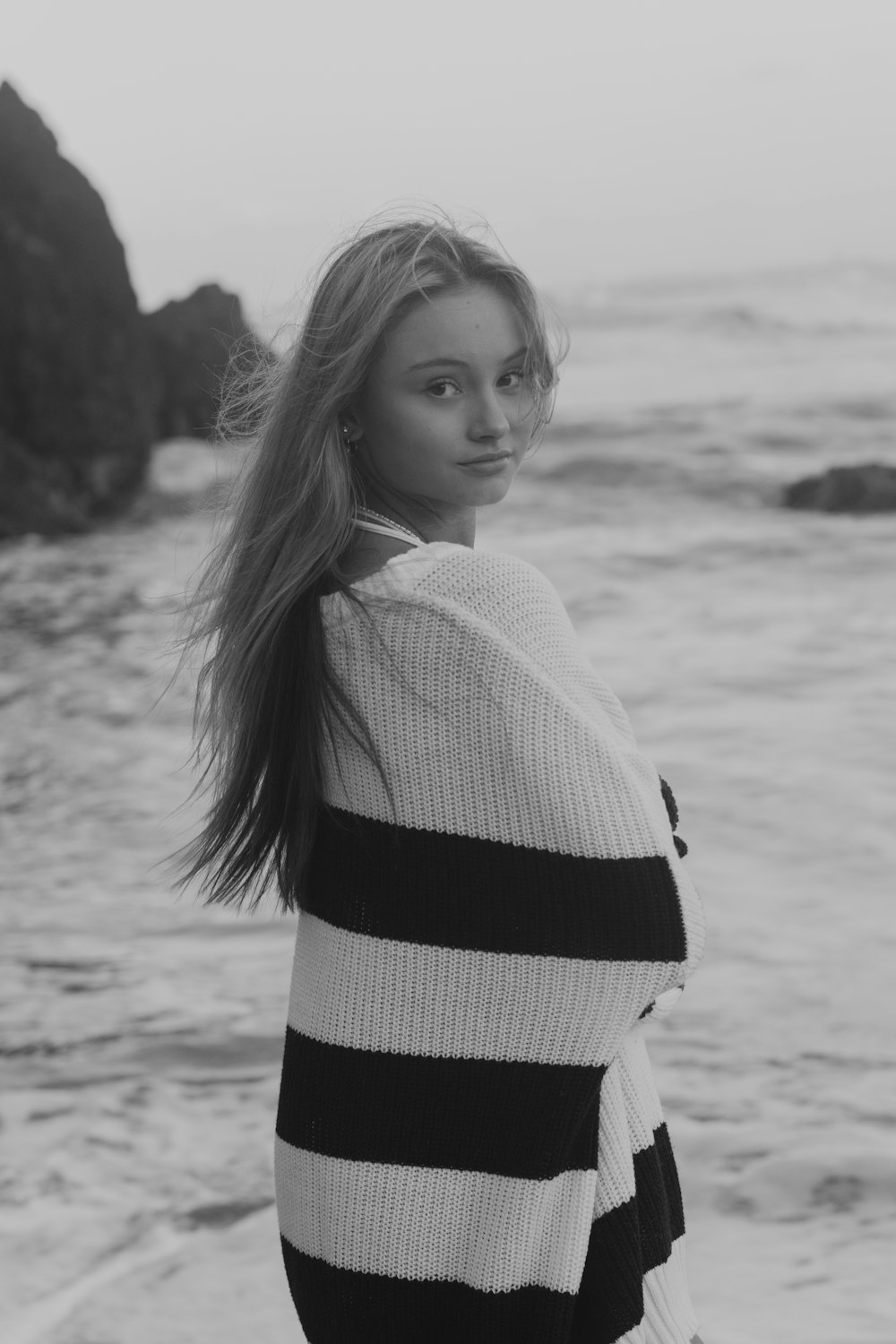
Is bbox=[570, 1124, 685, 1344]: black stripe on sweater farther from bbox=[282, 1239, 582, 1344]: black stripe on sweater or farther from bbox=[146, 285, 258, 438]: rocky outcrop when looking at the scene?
bbox=[146, 285, 258, 438]: rocky outcrop

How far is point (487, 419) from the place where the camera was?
1532 mm

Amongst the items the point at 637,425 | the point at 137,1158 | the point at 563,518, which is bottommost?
the point at 637,425

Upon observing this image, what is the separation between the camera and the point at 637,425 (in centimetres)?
1944

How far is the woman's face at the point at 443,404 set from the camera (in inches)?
60.2

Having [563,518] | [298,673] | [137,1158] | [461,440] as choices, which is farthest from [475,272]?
[563,518]

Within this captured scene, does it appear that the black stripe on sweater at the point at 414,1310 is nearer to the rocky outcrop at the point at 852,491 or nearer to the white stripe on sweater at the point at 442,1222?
the white stripe on sweater at the point at 442,1222

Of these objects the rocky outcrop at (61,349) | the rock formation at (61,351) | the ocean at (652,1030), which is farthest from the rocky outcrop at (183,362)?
the ocean at (652,1030)

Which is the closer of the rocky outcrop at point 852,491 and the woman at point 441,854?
the woman at point 441,854

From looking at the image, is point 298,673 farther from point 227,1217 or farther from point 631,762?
point 227,1217

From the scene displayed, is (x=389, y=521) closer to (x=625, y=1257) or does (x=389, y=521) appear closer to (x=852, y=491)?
(x=625, y=1257)

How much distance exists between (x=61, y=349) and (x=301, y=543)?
12.0 meters

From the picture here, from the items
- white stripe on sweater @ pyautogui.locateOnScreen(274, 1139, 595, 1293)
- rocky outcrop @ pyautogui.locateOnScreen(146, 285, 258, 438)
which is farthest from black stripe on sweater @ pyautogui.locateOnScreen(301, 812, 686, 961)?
rocky outcrop @ pyautogui.locateOnScreen(146, 285, 258, 438)

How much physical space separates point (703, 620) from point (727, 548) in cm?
253

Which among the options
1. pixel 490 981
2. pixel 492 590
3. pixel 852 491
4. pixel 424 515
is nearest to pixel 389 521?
pixel 424 515
